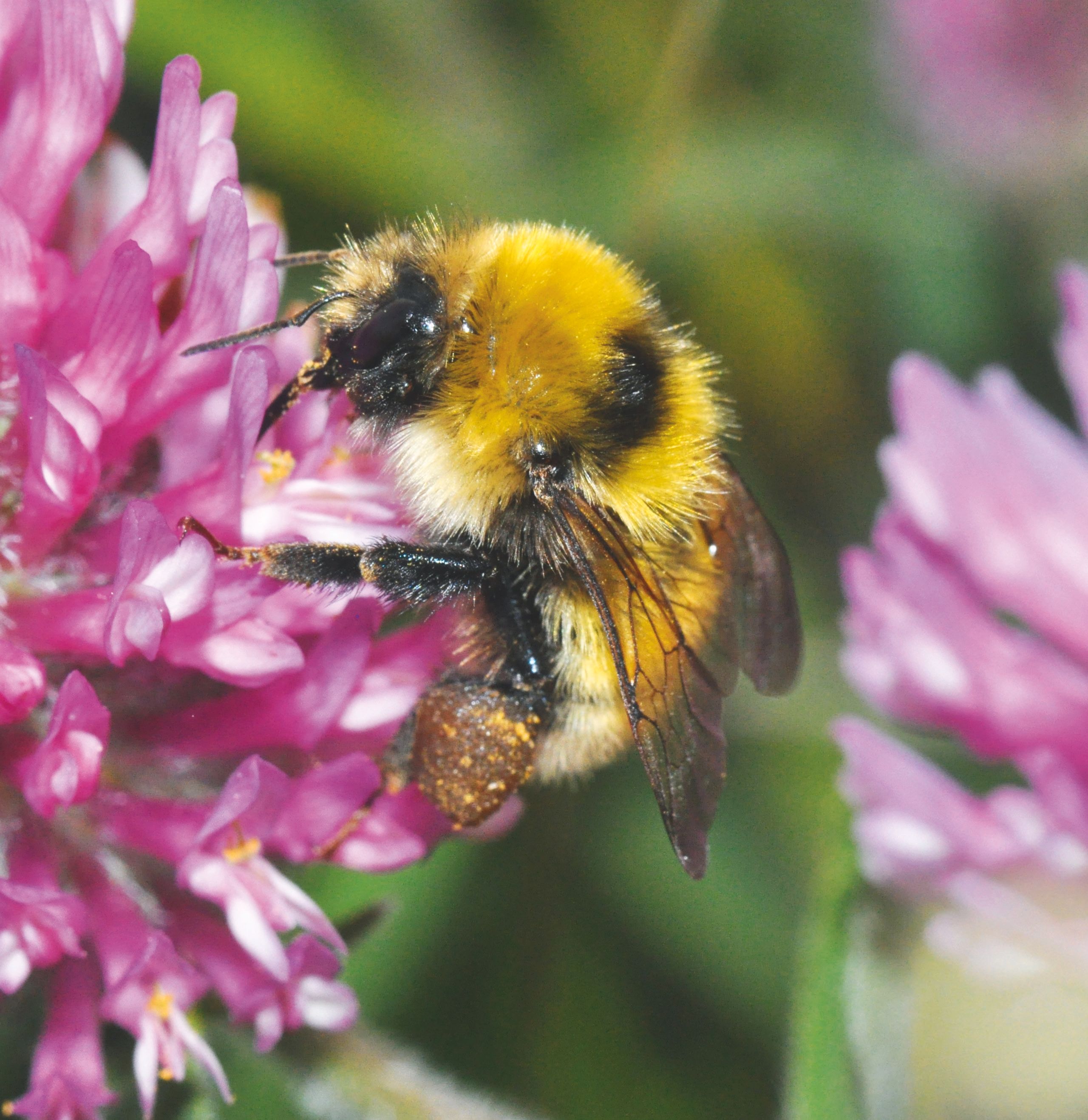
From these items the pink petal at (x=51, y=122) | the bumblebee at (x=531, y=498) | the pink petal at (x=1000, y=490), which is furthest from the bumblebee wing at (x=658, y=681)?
the pink petal at (x=1000, y=490)

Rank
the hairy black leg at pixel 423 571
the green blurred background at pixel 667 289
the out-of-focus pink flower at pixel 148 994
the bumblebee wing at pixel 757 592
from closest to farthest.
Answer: the out-of-focus pink flower at pixel 148 994 → the hairy black leg at pixel 423 571 → the bumblebee wing at pixel 757 592 → the green blurred background at pixel 667 289

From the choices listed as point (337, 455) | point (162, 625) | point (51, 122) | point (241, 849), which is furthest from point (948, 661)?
point (51, 122)

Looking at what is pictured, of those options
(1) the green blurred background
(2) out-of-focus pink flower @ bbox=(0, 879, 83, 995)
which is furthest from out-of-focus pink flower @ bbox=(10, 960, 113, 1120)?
(1) the green blurred background

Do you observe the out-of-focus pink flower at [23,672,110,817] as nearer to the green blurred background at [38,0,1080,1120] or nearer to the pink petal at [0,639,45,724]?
the pink petal at [0,639,45,724]

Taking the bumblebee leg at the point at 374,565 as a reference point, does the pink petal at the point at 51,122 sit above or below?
above

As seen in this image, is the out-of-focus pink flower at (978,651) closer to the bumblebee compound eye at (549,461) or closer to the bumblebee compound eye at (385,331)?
the bumblebee compound eye at (549,461)

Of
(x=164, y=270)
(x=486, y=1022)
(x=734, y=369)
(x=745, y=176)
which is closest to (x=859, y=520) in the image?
(x=734, y=369)

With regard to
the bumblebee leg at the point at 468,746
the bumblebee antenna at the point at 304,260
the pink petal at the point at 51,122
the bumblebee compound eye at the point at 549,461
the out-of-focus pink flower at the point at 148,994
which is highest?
the pink petal at the point at 51,122

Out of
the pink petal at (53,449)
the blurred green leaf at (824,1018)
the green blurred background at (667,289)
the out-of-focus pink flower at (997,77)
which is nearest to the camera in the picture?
the pink petal at (53,449)
